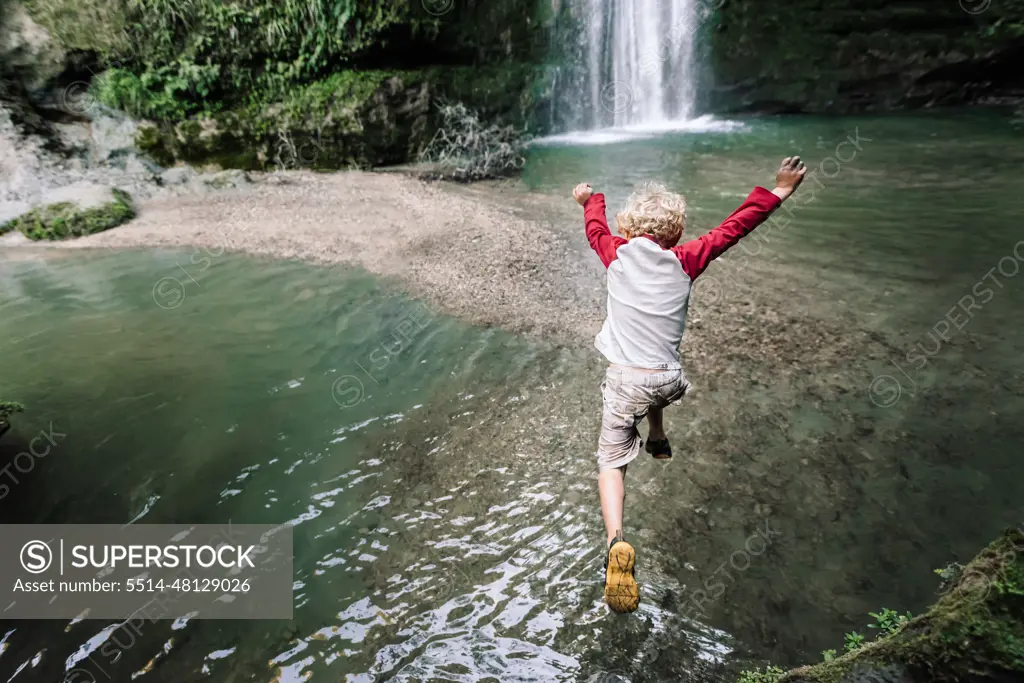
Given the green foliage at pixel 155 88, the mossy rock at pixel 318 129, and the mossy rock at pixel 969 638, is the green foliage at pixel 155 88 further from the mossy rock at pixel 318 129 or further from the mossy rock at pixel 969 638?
the mossy rock at pixel 969 638

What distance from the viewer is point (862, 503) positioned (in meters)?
3.40

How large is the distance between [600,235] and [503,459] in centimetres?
182

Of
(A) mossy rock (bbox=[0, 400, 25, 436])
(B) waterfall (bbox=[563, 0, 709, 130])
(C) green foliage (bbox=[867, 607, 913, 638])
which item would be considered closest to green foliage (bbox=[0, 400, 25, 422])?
(A) mossy rock (bbox=[0, 400, 25, 436])

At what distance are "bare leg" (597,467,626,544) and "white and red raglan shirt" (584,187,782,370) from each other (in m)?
0.57

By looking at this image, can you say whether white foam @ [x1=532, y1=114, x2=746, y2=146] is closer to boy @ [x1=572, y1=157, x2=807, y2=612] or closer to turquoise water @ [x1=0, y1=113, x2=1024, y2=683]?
turquoise water @ [x1=0, y1=113, x2=1024, y2=683]

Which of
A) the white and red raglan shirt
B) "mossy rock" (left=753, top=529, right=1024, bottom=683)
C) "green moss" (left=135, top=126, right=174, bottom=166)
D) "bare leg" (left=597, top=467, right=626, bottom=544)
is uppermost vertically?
"green moss" (left=135, top=126, right=174, bottom=166)

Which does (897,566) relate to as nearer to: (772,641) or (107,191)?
(772,641)

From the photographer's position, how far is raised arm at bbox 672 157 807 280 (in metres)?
2.68

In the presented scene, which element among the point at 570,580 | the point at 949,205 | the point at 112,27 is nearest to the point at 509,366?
the point at 570,580

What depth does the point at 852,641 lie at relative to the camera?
2582mm

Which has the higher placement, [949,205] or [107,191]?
[107,191]

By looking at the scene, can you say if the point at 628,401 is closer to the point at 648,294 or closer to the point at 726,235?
the point at 648,294

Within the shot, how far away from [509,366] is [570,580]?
7.68ft

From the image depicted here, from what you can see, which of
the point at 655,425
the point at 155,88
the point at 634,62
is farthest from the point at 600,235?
the point at 634,62
